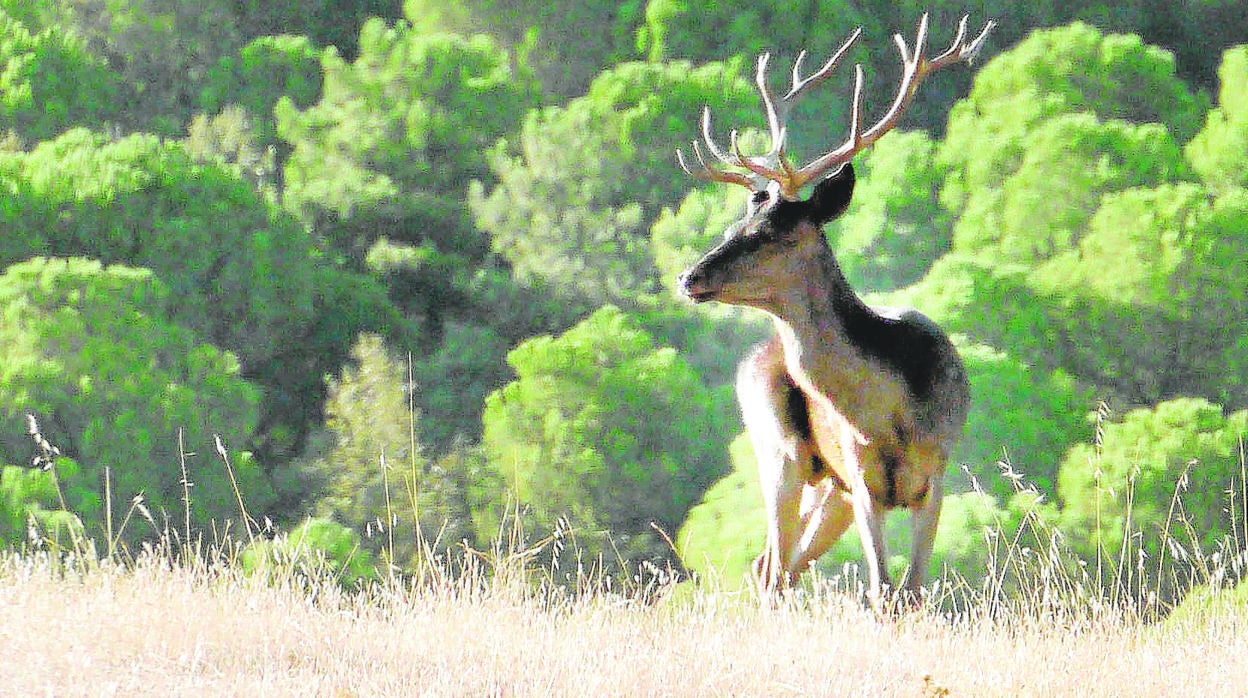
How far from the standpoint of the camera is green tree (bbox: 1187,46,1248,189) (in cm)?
3400

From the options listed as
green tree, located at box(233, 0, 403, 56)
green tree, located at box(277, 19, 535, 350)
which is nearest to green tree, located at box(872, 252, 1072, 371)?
green tree, located at box(277, 19, 535, 350)

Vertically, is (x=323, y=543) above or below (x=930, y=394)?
below

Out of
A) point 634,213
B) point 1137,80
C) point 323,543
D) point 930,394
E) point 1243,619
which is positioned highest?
point 1137,80

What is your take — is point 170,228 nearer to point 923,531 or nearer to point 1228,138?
point 1228,138

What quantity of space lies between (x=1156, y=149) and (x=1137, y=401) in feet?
14.3

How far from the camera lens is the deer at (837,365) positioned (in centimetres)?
532

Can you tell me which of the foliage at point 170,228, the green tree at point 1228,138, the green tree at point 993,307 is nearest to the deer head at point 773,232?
the green tree at point 993,307

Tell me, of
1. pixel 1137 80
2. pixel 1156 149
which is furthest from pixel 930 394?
pixel 1137 80

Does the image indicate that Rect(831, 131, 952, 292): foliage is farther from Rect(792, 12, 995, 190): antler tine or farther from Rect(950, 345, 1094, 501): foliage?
Rect(792, 12, 995, 190): antler tine

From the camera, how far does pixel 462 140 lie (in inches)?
1553

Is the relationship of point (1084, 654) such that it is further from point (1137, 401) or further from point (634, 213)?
point (634, 213)

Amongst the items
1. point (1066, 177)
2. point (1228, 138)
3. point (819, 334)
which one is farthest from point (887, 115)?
point (1228, 138)

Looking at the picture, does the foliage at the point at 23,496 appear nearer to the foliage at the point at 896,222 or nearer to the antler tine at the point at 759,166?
the foliage at the point at 896,222

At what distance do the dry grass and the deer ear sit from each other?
1.00 meters
